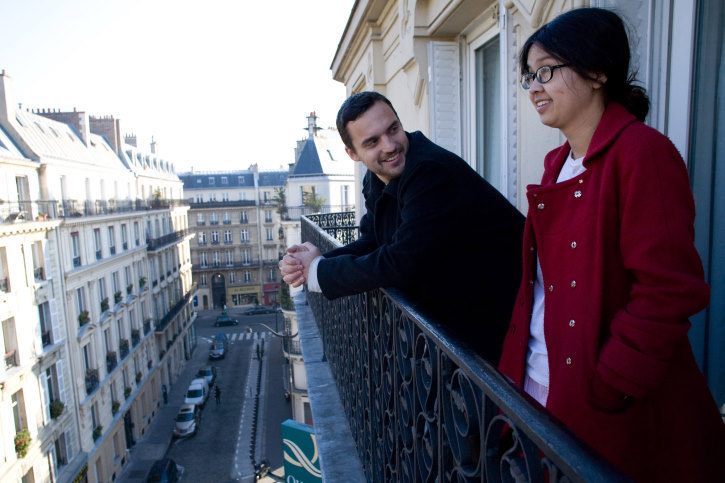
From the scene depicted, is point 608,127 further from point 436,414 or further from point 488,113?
→ point 488,113

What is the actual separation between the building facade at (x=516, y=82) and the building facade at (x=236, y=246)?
140ft

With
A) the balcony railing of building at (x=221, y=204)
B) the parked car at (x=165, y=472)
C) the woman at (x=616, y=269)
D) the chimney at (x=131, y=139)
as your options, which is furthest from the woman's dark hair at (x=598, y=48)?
the balcony railing of building at (x=221, y=204)

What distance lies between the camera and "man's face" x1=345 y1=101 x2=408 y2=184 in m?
2.33

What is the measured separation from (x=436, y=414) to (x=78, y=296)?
73.0 feet

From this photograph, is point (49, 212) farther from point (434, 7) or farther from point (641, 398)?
point (641, 398)

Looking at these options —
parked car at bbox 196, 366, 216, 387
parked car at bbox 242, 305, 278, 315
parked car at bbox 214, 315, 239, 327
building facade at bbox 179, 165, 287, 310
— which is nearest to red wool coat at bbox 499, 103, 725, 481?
parked car at bbox 196, 366, 216, 387

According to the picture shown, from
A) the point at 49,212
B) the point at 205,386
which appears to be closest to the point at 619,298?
the point at 49,212

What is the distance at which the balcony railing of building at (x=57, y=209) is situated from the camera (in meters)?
16.3

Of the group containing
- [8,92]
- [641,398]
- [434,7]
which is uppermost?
[8,92]

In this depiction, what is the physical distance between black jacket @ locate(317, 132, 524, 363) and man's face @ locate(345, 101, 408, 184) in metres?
0.08

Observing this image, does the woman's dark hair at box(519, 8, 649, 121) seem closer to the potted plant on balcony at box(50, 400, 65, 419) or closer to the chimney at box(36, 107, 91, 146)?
the potted plant on balcony at box(50, 400, 65, 419)

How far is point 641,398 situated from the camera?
1193 mm

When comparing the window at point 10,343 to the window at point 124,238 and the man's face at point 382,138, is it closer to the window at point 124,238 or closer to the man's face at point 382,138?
the window at point 124,238

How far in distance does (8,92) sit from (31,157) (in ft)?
8.20
